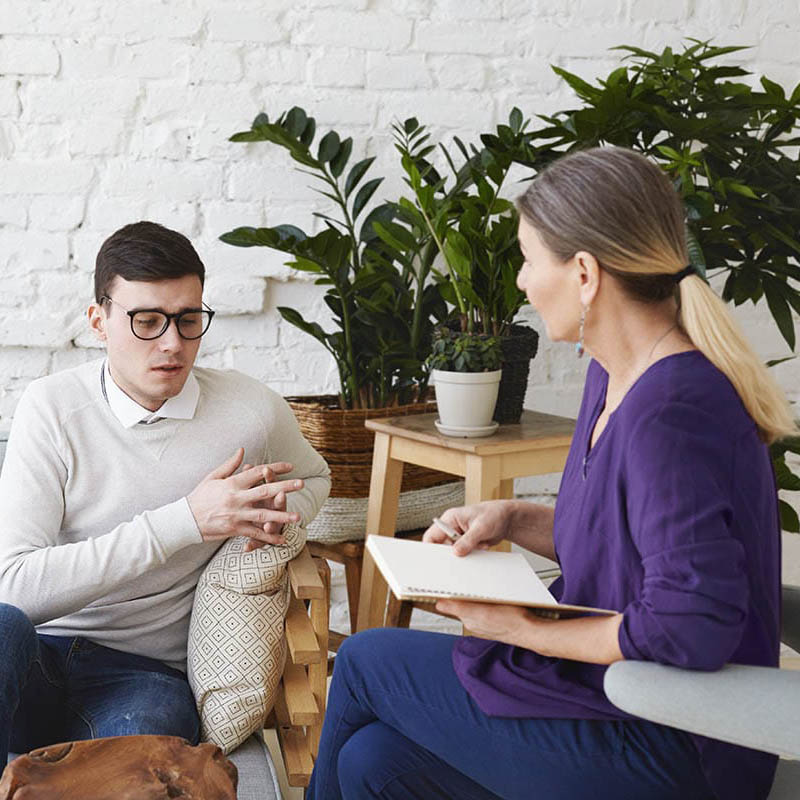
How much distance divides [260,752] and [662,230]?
1.06 meters

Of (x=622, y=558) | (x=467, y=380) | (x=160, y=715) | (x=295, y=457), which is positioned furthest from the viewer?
(x=467, y=380)

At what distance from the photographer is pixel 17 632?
5.43 ft

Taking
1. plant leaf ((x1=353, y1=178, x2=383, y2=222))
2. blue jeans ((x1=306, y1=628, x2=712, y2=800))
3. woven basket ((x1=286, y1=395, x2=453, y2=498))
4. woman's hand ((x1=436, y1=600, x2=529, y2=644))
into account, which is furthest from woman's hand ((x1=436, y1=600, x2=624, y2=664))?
plant leaf ((x1=353, y1=178, x2=383, y2=222))

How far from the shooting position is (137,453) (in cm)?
195

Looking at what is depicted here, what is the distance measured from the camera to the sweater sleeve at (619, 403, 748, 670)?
1.19 meters

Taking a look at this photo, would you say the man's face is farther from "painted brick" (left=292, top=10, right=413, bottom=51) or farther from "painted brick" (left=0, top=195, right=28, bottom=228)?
"painted brick" (left=292, top=10, right=413, bottom=51)

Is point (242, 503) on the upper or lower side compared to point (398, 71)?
lower

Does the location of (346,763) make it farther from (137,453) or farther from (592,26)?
(592,26)

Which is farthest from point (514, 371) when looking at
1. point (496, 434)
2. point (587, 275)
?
point (587, 275)

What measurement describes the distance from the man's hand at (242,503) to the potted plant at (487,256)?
678 millimetres

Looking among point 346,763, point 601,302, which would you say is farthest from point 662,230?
point 346,763

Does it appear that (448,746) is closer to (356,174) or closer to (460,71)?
(356,174)

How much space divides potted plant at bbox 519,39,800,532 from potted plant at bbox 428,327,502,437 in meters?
0.45

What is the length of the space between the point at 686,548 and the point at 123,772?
2.44 feet
